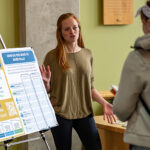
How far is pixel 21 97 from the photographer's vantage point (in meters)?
2.52

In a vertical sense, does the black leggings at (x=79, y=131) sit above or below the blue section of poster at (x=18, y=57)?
below

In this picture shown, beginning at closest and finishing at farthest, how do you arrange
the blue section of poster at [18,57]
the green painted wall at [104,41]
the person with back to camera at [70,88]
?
the blue section of poster at [18,57], the person with back to camera at [70,88], the green painted wall at [104,41]

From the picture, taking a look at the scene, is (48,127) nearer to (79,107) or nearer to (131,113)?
(79,107)

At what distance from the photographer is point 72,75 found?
2889 millimetres

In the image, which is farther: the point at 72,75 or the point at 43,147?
the point at 43,147

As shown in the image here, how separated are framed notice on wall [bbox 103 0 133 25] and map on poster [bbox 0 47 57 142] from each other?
5.18ft

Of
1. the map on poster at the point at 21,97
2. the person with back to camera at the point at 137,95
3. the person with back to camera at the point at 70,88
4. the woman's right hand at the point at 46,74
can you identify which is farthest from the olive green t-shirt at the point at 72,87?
the person with back to camera at the point at 137,95

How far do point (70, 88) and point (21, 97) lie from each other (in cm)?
50

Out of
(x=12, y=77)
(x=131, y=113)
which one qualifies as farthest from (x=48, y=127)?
(x=131, y=113)

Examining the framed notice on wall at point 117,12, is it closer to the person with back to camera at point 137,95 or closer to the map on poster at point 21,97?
the map on poster at point 21,97

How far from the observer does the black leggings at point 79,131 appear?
9.36 ft

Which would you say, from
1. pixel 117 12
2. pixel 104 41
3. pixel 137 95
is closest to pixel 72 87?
pixel 137 95

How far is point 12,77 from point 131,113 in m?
0.96

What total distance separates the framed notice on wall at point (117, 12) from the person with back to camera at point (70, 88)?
45.4 inches
